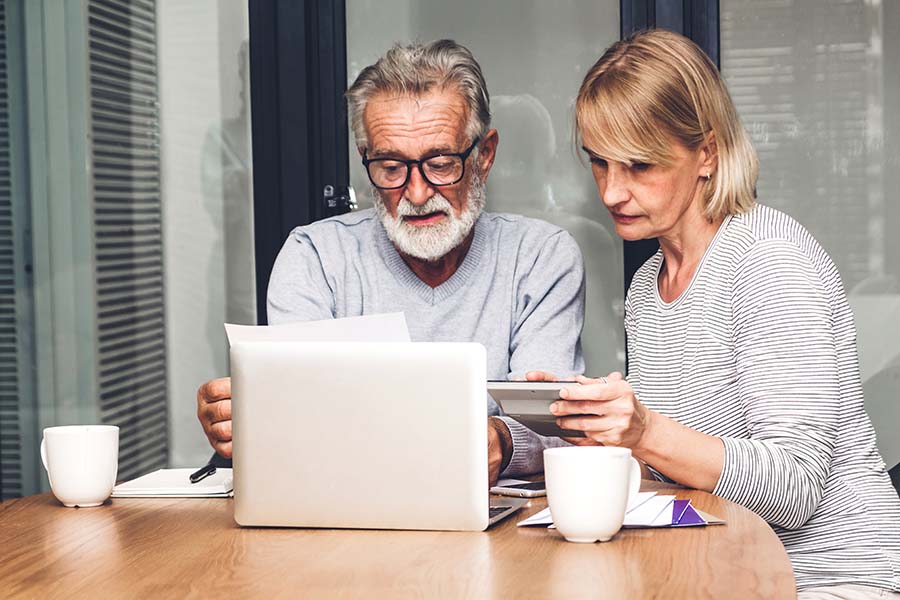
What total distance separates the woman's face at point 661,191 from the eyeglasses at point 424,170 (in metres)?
0.39

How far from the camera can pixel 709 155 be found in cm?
210

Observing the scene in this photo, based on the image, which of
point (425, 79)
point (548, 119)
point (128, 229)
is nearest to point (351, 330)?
point (425, 79)

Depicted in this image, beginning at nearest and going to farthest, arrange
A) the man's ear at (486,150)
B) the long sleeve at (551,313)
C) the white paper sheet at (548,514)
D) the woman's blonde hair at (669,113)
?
the white paper sheet at (548,514)
the woman's blonde hair at (669,113)
the long sleeve at (551,313)
the man's ear at (486,150)

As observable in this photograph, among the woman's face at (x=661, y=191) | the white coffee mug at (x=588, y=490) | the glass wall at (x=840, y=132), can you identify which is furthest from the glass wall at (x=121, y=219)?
the white coffee mug at (x=588, y=490)

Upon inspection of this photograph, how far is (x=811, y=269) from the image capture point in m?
1.83

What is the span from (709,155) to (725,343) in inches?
15.4

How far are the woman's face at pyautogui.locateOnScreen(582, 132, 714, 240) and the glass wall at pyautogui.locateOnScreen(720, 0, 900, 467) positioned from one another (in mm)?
972

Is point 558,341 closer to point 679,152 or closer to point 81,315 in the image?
point 679,152

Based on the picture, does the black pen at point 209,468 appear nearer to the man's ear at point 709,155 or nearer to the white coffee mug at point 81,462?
the white coffee mug at point 81,462

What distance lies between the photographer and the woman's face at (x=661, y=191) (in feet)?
6.78

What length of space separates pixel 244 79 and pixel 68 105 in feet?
1.80

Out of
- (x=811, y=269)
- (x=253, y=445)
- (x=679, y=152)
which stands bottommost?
(x=253, y=445)

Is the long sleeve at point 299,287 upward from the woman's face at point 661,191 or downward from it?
downward

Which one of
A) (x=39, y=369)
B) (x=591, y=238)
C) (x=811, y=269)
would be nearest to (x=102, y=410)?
(x=39, y=369)
